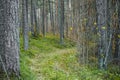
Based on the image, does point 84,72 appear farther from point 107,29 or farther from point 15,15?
point 15,15

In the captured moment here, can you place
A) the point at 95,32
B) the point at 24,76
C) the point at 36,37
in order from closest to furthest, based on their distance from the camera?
the point at 24,76, the point at 95,32, the point at 36,37

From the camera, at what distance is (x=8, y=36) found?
4.77 metres

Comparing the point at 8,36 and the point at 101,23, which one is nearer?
the point at 8,36

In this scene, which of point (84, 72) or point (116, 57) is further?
point (116, 57)

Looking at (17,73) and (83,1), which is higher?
(83,1)

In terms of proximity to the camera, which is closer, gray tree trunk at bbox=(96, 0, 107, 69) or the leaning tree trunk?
the leaning tree trunk

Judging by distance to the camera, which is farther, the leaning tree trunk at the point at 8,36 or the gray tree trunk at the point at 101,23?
the gray tree trunk at the point at 101,23

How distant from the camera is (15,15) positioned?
192 inches

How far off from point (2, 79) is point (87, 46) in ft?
15.2

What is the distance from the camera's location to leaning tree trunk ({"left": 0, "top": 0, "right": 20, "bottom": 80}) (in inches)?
186

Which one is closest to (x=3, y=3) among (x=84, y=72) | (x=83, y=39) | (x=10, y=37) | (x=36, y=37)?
(x=10, y=37)

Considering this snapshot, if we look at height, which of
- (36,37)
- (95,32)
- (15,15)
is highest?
(15,15)

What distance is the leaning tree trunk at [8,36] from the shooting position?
471 centimetres

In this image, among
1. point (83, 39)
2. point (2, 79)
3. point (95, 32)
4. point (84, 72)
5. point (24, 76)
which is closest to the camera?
point (2, 79)
